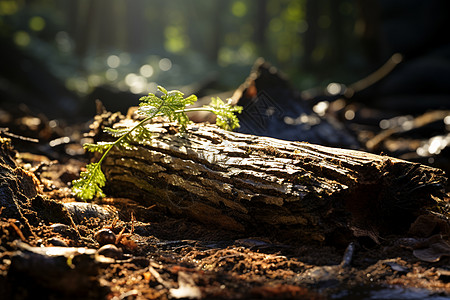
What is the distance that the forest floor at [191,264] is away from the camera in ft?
7.39

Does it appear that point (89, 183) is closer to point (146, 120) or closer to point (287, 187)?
point (146, 120)

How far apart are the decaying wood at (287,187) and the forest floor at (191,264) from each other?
0.15 meters

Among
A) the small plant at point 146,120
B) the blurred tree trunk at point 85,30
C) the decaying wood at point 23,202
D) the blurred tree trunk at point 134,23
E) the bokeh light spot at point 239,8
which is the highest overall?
the bokeh light spot at point 239,8

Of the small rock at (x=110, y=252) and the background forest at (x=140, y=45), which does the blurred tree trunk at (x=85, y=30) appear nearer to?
the background forest at (x=140, y=45)

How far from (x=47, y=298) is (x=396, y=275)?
213 centimetres

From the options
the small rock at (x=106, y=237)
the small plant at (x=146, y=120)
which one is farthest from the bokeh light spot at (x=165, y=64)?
the small rock at (x=106, y=237)

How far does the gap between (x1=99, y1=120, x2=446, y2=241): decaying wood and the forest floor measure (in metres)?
0.15

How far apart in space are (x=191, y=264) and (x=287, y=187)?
92 cm

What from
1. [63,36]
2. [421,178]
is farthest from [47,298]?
[63,36]

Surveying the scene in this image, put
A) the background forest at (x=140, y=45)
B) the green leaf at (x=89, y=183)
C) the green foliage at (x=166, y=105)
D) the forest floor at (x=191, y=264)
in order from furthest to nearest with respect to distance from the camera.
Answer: the background forest at (x=140, y=45)
the green foliage at (x=166, y=105)
the green leaf at (x=89, y=183)
the forest floor at (x=191, y=264)

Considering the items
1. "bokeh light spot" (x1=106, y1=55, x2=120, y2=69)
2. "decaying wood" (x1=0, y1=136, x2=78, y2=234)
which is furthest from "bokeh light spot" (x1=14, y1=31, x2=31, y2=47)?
"decaying wood" (x1=0, y1=136, x2=78, y2=234)

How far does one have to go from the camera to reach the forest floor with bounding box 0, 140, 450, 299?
225cm

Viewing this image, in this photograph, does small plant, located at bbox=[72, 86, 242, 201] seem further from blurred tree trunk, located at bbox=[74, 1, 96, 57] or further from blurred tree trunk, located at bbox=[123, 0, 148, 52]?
blurred tree trunk, located at bbox=[123, 0, 148, 52]

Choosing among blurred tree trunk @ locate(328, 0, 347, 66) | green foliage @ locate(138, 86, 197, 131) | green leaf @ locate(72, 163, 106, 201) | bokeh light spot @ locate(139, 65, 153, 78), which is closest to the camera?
green leaf @ locate(72, 163, 106, 201)
